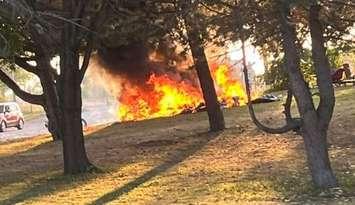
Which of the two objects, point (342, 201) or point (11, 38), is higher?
point (11, 38)

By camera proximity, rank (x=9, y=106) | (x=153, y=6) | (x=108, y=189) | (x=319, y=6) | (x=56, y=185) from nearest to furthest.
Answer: (x=319, y=6), (x=108, y=189), (x=56, y=185), (x=153, y=6), (x=9, y=106)

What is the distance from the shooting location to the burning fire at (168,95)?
28766 millimetres

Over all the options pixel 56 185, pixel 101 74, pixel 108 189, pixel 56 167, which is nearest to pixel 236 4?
pixel 108 189

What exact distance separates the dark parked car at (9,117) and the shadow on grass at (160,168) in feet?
71.7

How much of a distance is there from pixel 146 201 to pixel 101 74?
67.4 feet

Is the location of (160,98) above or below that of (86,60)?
below

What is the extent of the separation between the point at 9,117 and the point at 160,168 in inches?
1040

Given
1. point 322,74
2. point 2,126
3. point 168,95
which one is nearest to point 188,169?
point 322,74

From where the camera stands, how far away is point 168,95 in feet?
96.1

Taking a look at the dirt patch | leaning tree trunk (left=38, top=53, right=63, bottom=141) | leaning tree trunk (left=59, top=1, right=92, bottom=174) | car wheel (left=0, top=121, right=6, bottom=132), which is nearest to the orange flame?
leaning tree trunk (left=38, top=53, right=63, bottom=141)

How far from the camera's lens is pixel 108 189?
37.4 ft

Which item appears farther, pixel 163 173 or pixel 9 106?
pixel 9 106

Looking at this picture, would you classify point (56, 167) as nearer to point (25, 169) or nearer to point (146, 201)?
point (25, 169)

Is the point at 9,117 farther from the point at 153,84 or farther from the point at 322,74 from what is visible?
the point at 322,74
